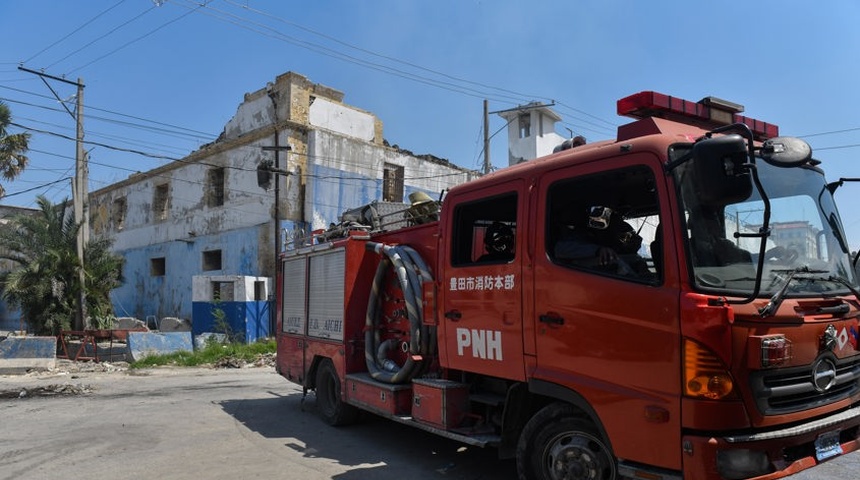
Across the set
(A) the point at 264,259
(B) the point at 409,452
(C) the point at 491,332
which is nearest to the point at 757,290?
(C) the point at 491,332

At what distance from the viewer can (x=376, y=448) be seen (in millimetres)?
6727

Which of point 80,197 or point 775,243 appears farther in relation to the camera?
point 80,197

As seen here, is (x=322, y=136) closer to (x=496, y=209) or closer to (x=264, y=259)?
(x=264, y=259)

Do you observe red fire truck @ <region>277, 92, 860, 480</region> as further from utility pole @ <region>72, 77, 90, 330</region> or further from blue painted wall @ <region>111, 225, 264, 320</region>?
blue painted wall @ <region>111, 225, 264, 320</region>

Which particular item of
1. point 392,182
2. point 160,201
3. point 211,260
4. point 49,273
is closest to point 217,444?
point 49,273

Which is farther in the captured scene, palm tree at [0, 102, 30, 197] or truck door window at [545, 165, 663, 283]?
palm tree at [0, 102, 30, 197]

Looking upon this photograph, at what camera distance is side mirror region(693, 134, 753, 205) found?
3.24 metres

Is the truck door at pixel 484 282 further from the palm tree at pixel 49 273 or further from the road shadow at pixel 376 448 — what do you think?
the palm tree at pixel 49 273

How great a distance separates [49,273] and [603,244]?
66.2ft

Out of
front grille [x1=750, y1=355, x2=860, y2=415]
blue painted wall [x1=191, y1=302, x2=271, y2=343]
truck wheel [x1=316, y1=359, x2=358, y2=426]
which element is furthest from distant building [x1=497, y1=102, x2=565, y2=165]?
front grille [x1=750, y1=355, x2=860, y2=415]

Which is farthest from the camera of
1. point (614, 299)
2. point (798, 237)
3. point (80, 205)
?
point (80, 205)

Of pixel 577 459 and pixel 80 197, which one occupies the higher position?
pixel 80 197

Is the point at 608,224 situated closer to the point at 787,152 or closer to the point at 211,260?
the point at 787,152

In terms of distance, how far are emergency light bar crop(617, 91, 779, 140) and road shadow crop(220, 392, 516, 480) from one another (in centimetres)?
347
